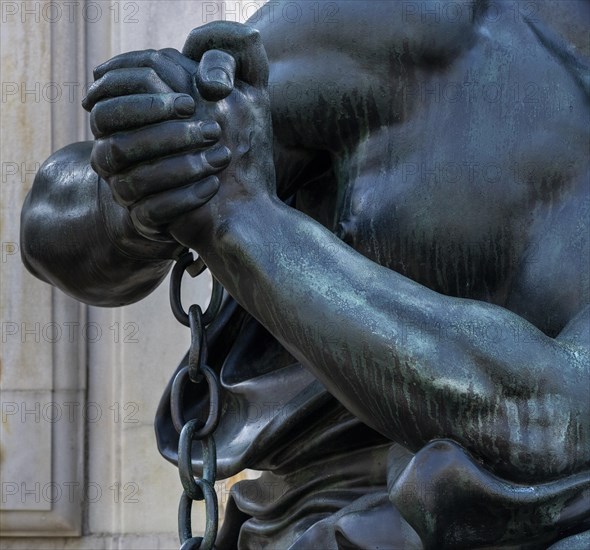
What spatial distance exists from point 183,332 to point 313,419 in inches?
61.1

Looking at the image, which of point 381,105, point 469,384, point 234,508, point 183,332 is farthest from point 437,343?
point 183,332

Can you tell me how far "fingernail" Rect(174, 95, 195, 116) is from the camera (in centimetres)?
144

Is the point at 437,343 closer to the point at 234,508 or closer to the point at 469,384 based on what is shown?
the point at 469,384

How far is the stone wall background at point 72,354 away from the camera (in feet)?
10.7

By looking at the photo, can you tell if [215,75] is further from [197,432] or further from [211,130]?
[197,432]

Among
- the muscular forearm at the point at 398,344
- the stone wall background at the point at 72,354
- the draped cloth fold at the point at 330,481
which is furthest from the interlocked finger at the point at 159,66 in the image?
the stone wall background at the point at 72,354

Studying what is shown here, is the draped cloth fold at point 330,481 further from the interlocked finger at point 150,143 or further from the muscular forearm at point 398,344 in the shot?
the interlocked finger at point 150,143

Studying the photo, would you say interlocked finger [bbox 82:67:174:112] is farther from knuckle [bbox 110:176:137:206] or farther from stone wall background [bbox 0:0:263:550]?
stone wall background [bbox 0:0:263:550]

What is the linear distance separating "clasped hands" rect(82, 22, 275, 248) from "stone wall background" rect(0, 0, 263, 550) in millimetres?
1710

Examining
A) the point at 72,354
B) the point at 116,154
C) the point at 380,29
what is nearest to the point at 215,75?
the point at 116,154

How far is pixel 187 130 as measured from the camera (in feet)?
4.74

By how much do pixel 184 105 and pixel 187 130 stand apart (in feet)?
0.08

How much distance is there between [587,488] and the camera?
149 cm

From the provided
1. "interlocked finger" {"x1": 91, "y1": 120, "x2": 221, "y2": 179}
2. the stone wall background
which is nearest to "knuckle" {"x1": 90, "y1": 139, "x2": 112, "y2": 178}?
"interlocked finger" {"x1": 91, "y1": 120, "x2": 221, "y2": 179}
